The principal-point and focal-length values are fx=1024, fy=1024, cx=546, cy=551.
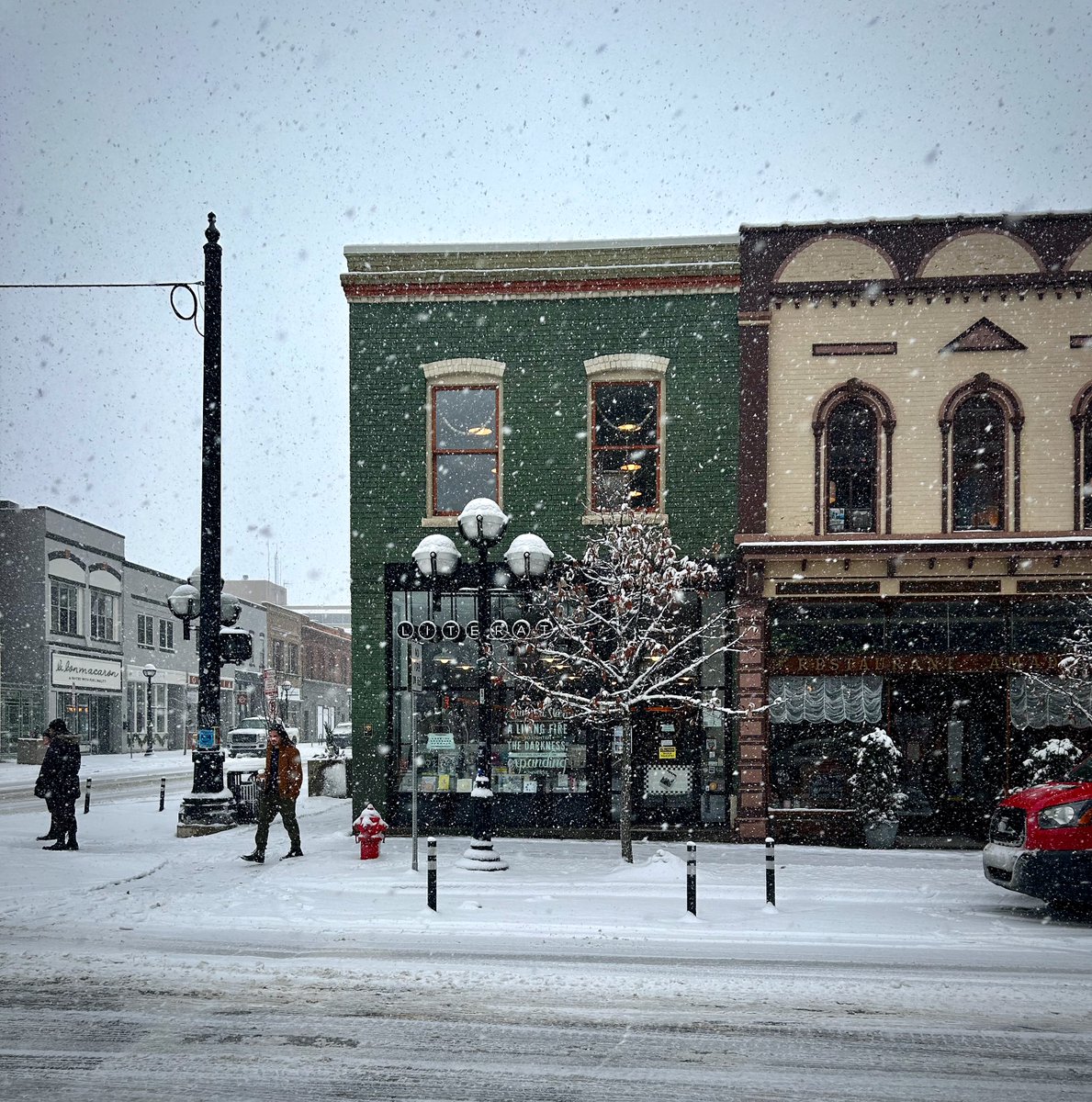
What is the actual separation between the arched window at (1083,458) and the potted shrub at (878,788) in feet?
15.6

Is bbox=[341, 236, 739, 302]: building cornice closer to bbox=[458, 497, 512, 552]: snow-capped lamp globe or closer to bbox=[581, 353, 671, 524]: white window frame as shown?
bbox=[581, 353, 671, 524]: white window frame

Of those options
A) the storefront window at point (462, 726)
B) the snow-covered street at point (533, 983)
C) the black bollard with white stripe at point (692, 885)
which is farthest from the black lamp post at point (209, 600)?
the black bollard with white stripe at point (692, 885)

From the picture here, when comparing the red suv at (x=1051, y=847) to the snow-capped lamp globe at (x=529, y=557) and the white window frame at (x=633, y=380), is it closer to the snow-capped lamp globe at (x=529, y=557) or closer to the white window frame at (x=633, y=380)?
the snow-capped lamp globe at (x=529, y=557)

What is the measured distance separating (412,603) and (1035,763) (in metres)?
10.2

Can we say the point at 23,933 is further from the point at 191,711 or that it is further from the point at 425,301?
the point at 191,711

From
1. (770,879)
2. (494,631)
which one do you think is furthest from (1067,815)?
(494,631)

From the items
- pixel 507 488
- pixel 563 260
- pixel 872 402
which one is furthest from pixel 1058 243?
pixel 507 488

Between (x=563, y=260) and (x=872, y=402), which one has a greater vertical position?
(x=563, y=260)

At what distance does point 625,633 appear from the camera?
52.0 ft

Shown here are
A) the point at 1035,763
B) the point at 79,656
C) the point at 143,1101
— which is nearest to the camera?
the point at 143,1101

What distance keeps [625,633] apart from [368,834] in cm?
485

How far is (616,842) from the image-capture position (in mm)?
16406

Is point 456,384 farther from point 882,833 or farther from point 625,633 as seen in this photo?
point 882,833

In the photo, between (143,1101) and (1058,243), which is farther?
(1058,243)
